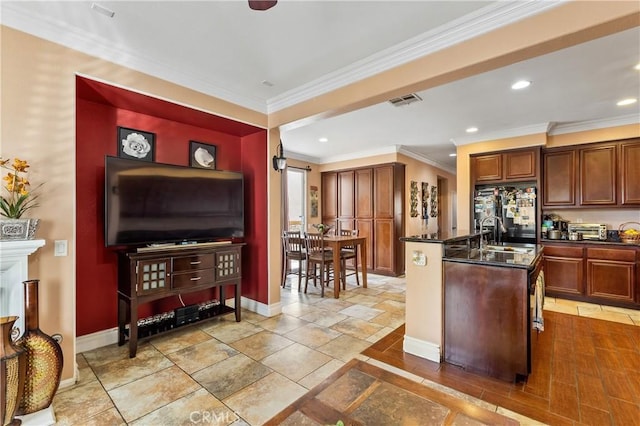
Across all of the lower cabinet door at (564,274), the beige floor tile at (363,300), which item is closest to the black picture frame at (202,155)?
the beige floor tile at (363,300)

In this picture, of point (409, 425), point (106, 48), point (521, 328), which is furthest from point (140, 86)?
point (521, 328)

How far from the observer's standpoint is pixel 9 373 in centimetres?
165

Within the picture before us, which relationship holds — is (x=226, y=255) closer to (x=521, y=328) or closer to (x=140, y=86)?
(x=140, y=86)

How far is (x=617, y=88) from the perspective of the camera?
3264 millimetres

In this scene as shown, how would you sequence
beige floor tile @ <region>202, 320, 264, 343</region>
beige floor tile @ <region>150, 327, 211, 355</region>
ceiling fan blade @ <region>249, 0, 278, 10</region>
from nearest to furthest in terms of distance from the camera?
ceiling fan blade @ <region>249, 0, 278, 10</region> < beige floor tile @ <region>150, 327, 211, 355</region> < beige floor tile @ <region>202, 320, 264, 343</region>

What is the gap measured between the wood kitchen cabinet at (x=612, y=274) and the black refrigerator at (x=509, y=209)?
0.79 m

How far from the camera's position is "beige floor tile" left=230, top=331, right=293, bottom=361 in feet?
8.96

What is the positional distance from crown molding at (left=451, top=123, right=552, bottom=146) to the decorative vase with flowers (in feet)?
18.8

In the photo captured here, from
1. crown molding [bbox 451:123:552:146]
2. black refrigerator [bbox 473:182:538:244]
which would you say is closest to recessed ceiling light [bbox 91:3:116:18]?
crown molding [bbox 451:123:552:146]

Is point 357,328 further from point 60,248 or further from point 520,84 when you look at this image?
point 520,84

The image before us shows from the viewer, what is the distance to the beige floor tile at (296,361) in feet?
7.92

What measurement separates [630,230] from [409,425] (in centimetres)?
510

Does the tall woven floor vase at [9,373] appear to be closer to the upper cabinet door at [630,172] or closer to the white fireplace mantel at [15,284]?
the white fireplace mantel at [15,284]

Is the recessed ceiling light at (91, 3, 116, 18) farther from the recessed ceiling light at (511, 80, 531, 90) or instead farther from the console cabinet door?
the recessed ceiling light at (511, 80, 531, 90)
